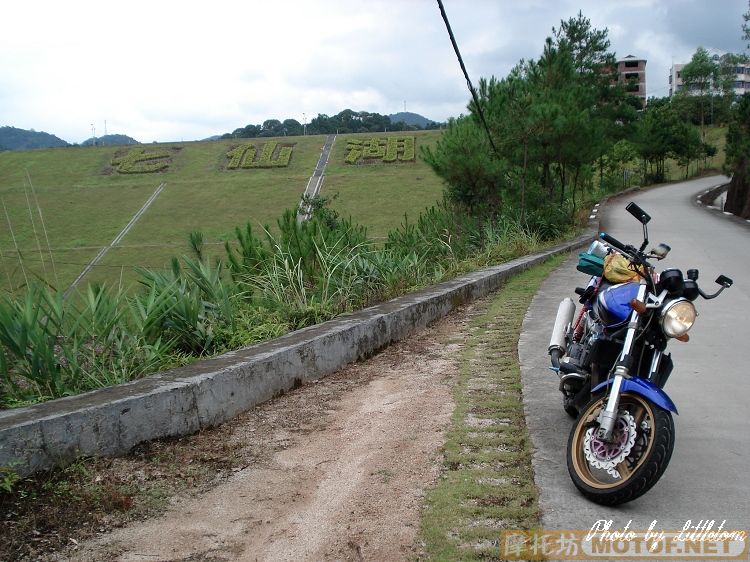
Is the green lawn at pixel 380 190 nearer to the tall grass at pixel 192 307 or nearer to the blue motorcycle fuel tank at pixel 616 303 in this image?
the tall grass at pixel 192 307

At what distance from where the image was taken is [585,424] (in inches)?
154

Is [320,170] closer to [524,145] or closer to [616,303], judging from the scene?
[524,145]

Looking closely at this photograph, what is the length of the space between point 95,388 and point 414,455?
79.7 inches

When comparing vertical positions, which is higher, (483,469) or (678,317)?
(678,317)

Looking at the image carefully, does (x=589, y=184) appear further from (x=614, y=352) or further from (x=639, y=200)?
(x=614, y=352)

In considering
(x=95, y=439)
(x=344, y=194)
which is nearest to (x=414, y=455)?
(x=95, y=439)

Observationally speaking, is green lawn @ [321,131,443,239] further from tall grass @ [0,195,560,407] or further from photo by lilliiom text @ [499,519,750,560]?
photo by lilliiom text @ [499,519,750,560]

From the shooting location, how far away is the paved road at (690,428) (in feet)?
11.7

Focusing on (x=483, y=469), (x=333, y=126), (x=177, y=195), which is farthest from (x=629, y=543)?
(x=333, y=126)

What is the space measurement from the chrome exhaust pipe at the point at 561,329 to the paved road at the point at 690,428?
43 cm

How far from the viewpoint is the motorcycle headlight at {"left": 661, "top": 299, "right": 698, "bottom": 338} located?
12.2 ft

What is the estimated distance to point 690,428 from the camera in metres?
4.84

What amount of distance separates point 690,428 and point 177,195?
56.7 m

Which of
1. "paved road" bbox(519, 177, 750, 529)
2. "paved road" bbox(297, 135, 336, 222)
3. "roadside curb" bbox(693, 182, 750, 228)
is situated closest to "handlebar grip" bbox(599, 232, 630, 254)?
"paved road" bbox(519, 177, 750, 529)
